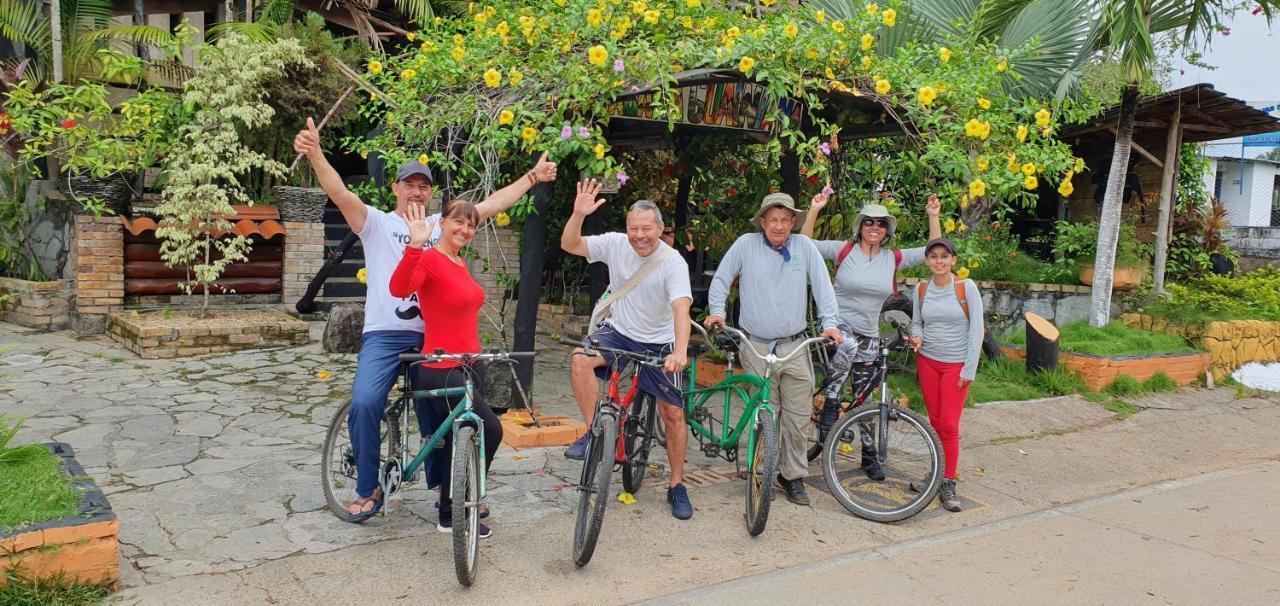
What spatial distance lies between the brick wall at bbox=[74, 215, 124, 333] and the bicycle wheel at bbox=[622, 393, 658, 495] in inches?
283

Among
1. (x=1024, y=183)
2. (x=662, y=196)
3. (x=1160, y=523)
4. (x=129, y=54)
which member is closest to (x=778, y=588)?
(x=1160, y=523)

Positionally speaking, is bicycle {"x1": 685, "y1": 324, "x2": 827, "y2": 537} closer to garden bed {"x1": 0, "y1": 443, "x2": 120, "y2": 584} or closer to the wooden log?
garden bed {"x1": 0, "y1": 443, "x2": 120, "y2": 584}

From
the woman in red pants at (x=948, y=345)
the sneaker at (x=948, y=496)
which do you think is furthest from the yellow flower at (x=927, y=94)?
the sneaker at (x=948, y=496)

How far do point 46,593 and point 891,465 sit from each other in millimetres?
4435

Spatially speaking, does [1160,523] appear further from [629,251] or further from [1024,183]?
[629,251]

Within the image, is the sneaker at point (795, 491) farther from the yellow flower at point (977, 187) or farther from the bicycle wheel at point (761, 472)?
the yellow flower at point (977, 187)

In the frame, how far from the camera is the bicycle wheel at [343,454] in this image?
4.47 m

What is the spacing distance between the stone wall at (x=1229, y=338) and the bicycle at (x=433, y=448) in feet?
28.9

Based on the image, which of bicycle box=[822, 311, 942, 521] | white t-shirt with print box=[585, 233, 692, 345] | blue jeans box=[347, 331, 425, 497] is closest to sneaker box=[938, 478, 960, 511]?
bicycle box=[822, 311, 942, 521]

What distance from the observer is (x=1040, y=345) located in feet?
28.9

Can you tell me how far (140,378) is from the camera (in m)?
7.85

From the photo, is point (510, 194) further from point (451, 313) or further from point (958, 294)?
point (958, 294)

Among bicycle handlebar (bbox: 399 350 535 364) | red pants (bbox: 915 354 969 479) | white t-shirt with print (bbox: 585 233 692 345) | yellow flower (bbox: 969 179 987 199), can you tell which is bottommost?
red pants (bbox: 915 354 969 479)

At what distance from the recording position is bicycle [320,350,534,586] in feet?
12.5
